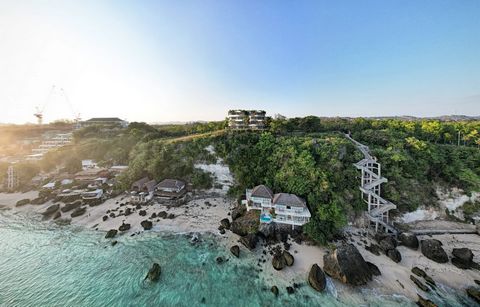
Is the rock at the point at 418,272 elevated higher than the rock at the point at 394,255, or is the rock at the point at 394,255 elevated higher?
the rock at the point at 394,255

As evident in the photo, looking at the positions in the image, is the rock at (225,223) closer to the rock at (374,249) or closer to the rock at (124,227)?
the rock at (124,227)

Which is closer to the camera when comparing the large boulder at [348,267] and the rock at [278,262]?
the large boulder at [348,267]

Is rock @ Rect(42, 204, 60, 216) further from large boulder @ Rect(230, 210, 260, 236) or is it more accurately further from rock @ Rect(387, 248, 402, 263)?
rock @ Rect(387, 248, 402, 263)

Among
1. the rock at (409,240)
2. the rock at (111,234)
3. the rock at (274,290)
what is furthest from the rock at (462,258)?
the rock at (111,234)

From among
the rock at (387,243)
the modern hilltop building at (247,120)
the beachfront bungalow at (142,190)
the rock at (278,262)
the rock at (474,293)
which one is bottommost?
the rock at (474,293)

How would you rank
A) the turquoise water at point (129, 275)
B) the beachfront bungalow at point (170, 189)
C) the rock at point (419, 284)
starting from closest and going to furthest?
the turquoise water at point (129, 275) → the rock at point (419, 284) → the beachfront bungalow at point (170, 189)

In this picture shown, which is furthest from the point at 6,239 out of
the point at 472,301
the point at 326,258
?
the point at 472,301

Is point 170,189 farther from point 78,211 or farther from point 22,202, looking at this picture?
point 22,202

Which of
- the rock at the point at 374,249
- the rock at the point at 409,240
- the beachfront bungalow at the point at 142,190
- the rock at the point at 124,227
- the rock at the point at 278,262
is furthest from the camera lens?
the beachfront bungalow at the point at 142,190
